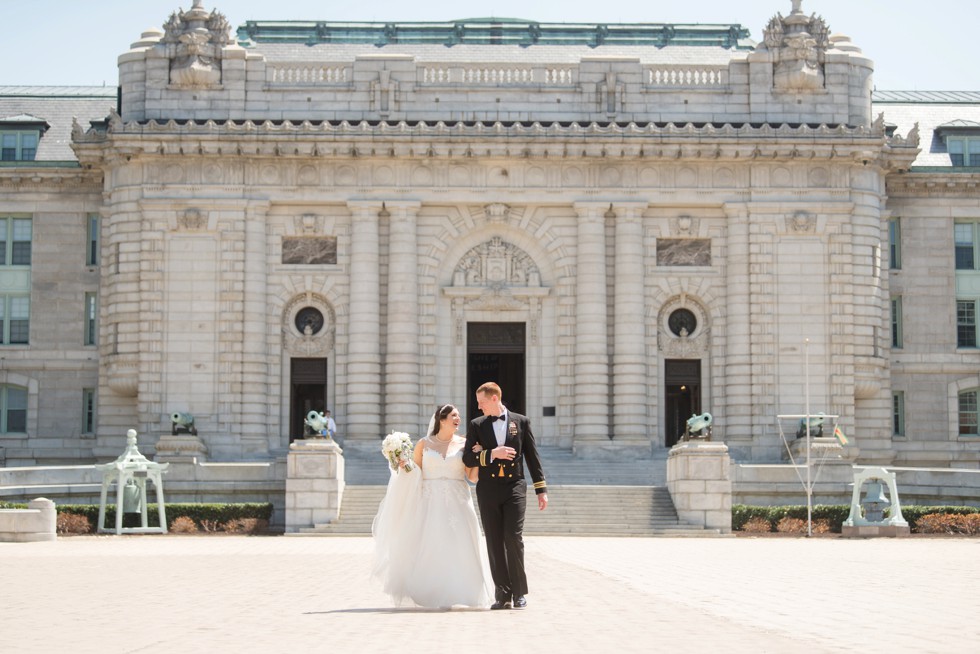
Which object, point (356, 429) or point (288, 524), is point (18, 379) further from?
point (288, 524)

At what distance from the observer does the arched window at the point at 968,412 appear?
61844 mm

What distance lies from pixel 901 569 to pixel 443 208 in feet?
105

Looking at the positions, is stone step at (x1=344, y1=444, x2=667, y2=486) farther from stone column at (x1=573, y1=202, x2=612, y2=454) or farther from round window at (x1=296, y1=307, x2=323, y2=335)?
round window at (x1=296, y1=307, x2=323, y2=335)

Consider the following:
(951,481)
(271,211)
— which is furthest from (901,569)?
(271,211)

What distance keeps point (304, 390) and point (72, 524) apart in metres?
14.9

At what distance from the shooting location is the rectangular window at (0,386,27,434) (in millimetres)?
61125

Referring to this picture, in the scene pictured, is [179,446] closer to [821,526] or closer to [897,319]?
[821,526]

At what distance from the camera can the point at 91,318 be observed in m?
61.8

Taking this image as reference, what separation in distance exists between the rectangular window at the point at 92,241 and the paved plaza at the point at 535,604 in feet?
93.3

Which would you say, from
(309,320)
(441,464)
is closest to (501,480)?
(441,464)

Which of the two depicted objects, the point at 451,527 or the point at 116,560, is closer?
the point at 451,527

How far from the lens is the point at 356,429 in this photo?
5603 cm

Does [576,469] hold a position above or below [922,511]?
above

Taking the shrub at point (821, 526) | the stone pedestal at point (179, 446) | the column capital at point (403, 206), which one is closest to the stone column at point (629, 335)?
the column capital at point (403, 206)
